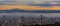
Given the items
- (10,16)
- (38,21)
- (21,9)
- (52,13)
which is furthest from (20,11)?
(52,13)

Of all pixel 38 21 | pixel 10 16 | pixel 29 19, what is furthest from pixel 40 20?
pixel 10 16

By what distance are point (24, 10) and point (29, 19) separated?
14 centimetres

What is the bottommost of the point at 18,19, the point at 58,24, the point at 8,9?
the point at 58,24

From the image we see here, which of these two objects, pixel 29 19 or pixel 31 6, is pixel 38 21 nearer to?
pixel 29 19

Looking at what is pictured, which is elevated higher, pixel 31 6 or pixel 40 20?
pixel 31 6

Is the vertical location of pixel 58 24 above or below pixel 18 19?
below

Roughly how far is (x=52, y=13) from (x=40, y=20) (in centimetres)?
18

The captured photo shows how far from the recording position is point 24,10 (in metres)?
1.47

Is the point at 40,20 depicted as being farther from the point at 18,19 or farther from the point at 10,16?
the point at 10,16

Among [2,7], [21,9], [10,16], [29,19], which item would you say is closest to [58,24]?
[29,19]

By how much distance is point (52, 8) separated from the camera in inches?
58.2

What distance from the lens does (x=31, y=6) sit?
148 centimetres

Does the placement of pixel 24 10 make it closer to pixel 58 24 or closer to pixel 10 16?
pixel 10 16

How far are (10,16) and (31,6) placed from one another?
0.97ft
